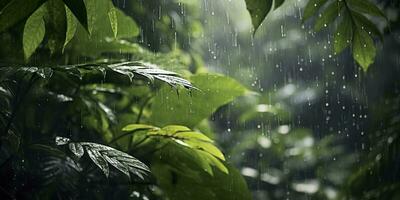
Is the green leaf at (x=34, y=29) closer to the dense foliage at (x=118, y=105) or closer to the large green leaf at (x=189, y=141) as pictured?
the dense foliage at (x=118, y=105)

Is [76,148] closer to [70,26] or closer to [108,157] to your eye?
[108,157]

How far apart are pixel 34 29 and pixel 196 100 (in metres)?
0.55

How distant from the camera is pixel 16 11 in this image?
0.75 meters

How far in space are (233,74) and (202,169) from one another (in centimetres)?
196

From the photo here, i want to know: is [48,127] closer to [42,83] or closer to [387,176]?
[42,83]

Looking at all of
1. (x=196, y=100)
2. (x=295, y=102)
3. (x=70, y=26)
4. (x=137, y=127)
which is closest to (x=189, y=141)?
(x=137, y=127)

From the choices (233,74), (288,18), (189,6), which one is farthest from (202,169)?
(288,18)

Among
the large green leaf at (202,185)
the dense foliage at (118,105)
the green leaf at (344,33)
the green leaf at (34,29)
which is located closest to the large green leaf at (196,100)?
the dense foliage at (118,105)

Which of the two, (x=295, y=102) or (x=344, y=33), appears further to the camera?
(x=295, y=102)

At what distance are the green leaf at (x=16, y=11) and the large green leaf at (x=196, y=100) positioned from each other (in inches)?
22.8

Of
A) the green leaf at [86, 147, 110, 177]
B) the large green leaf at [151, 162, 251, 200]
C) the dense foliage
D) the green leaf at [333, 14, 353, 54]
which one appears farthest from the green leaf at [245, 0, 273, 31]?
the large green leaf at [151, 162, 251, 200]

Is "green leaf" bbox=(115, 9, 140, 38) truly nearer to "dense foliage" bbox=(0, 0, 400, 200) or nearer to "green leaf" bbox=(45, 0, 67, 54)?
"dense foliage" bbox=(0, 0, 400, 200)

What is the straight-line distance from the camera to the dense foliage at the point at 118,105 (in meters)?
0.84

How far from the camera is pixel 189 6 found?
205 centimetres
